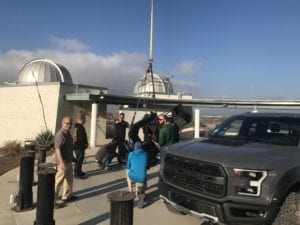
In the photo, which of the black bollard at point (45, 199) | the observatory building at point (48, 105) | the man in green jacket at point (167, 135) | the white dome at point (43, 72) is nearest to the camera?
the black bollard at point (45, 199)

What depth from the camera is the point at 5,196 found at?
27.0ft

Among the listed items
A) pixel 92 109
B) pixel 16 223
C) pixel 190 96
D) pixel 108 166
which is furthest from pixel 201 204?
pixel 190 96

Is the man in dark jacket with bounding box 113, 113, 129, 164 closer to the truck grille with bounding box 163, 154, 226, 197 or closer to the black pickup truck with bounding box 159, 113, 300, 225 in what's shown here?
the black pickup truck with bounding box 159, 113, 300, 225

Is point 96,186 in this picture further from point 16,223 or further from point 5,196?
point 16,223

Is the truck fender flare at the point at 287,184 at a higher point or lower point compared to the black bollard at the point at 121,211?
higher

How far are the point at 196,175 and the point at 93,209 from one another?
2833mm

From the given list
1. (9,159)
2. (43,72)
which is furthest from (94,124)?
(9,159)

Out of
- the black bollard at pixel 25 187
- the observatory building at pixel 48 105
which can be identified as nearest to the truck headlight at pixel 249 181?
the black bollard at pixel 25 187

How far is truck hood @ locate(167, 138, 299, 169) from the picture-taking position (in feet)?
16.0

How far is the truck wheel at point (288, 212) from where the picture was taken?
189 inches

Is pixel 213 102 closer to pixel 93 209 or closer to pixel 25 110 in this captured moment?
pixel 25 110

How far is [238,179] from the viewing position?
4770mm

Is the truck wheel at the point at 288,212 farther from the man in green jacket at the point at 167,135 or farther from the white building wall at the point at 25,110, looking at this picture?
the white building wall at the point at 25,110

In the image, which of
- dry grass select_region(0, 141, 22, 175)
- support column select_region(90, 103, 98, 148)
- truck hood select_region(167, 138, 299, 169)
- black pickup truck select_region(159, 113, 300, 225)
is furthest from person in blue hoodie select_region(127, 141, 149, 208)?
support column select_region(90, 103, 98, 148)
